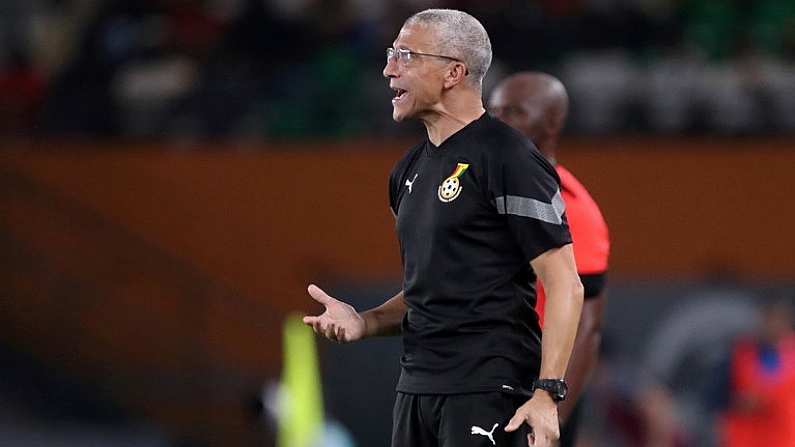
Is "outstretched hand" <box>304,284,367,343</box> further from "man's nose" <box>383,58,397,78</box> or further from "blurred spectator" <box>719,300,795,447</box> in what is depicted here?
"blurred spectator" <box>719,300,795,447</box>

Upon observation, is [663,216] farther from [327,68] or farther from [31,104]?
[31,104]

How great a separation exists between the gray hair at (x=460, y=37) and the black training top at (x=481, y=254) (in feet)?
0.69

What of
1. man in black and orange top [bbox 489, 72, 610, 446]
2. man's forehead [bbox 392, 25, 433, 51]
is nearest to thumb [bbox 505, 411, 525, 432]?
man in black and orange top [bbox 489, 72, 610, 446]

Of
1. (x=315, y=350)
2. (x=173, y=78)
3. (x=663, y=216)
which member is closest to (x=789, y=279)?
(x=663, y=216)

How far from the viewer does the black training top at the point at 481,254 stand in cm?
486

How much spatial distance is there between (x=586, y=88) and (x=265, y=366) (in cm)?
361

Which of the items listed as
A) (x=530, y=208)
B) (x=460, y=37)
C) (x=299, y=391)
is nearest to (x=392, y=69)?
(x=460, y=37)

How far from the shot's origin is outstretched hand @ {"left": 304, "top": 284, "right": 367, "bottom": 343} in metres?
5.09

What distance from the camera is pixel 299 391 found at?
12.0 m

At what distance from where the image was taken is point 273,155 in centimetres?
1342

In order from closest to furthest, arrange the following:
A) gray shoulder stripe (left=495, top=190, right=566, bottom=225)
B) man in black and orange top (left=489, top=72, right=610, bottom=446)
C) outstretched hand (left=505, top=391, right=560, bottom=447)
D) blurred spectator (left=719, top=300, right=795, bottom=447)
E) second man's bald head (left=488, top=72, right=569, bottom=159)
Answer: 1. outstretched hand (left=505, top=391, right=560, bottom=447)
2. gray shoulder stripe (left=495, top=190, right=566, bottom=225)
3. man in black and orange top (left=489, top=72, right=610, bottom=446)
4. second man's bald head (left=488, top=72, right=569, bottom=159)
5. blurred spectator (left=719, top=300, right=795, bottom=447)

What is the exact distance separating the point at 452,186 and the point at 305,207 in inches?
339

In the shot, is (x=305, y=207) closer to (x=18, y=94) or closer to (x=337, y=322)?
(x=18, y=94)

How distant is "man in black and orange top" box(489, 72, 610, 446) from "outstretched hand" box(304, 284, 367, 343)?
0.89 meters
